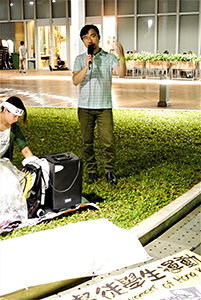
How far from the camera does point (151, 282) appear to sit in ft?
10.4

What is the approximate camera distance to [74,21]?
11336mm

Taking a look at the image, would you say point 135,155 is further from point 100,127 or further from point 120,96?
point 120,96

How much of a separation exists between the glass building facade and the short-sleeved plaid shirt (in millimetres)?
21271

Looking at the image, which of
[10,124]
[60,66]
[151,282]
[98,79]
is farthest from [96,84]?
[60,66]

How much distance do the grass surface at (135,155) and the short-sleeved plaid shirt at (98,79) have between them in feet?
3.43

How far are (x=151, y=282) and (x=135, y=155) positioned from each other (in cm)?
401

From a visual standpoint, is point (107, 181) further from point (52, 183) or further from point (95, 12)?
point (95, 12)

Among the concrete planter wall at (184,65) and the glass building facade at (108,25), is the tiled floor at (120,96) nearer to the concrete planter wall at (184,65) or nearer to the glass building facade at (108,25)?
the concrete planter wall at (184,65)

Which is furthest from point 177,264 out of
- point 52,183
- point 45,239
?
point 52,183

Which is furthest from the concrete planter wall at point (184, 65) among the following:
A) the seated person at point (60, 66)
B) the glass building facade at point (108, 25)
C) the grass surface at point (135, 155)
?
the seated person at point (60, 66)

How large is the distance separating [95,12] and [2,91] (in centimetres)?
1416

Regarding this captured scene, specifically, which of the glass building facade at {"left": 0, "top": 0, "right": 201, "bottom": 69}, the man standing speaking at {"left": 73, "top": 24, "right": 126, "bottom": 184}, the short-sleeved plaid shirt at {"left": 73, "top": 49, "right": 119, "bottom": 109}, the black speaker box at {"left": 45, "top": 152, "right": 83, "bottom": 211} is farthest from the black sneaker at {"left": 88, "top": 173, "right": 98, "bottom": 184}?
the glass building facade at {"left": 0, "top": 0, "right": 201, "bottom": 69}

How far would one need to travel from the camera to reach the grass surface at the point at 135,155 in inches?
183

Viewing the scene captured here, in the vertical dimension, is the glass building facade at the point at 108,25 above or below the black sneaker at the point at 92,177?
above
